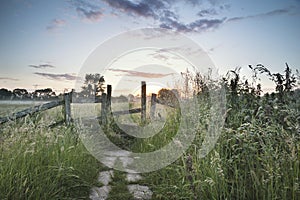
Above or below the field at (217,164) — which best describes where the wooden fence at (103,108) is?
above

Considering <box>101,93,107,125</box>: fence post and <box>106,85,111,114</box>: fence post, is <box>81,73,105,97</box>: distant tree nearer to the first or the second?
<box>106,85,111,114</box>: fence post

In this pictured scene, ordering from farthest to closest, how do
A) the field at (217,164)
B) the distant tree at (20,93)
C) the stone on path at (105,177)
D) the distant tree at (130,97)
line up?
the distant tree at (130,97) < the distant tree at (20,93) < the stone on path at (105,177) < the field at (217,164)

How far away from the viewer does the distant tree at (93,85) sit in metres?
8.40

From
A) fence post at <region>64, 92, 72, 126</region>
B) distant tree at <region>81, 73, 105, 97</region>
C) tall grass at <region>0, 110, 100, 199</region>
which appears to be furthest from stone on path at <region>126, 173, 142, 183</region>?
distant tree at <region>81, 73, 105, 97</region>

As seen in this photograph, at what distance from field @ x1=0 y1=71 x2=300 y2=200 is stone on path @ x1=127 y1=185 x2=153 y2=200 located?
0.31 feet

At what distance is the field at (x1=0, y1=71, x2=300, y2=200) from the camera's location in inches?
97.4

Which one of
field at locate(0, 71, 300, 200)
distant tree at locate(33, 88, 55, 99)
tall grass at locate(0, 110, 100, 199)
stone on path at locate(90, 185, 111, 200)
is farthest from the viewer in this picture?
distant tree at locate(33, 88, 55, 99)

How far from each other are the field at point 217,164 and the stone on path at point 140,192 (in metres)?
0.09

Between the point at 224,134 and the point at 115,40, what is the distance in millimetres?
4267

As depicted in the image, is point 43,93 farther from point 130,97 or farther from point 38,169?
point 130,97

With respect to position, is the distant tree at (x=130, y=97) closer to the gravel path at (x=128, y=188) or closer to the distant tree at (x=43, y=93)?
the distant tree at (x=43, y=93)

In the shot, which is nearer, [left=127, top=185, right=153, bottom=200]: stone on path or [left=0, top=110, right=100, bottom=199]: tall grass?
[left=0, top=110, right=100, bottom=199]: tall grass

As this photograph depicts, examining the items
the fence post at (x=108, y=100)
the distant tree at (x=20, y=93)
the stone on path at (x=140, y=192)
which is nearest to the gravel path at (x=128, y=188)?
the stone on path at (x=140, y=192)

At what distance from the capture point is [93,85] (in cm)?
867
